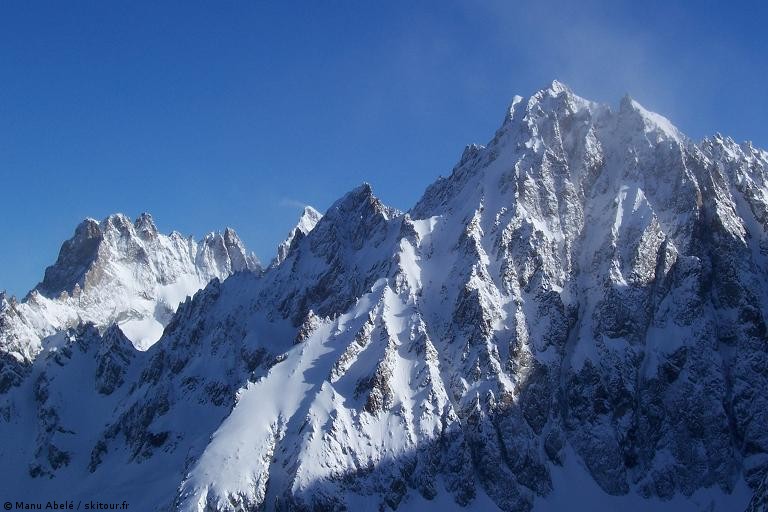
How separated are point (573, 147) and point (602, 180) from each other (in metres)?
12.6

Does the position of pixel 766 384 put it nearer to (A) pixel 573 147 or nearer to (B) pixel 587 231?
(B) pixel 587 231

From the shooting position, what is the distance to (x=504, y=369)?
15125 centimetres

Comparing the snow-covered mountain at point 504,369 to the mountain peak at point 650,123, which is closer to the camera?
the snow-covered mountain at point 504,369

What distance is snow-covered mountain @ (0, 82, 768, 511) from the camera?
138875 mm

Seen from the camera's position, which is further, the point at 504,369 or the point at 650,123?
the point at 650,123

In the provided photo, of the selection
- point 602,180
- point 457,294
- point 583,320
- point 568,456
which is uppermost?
point 602,180

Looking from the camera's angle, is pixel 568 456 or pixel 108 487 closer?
pixel 568 456

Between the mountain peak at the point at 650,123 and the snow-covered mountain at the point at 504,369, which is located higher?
the mountain peak at the point at 650,123

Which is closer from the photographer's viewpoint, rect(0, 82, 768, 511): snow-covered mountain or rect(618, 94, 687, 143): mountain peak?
rect(0, 82, 768, 511): snow-covered mountain

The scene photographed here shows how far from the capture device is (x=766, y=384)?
149 metres

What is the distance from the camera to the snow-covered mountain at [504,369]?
139 metres

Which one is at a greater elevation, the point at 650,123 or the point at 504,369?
the point at 650,123

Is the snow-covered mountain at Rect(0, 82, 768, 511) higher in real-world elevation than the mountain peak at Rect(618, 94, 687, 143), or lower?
lower

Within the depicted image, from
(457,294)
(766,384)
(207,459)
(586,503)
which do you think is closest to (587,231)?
(457,294)
